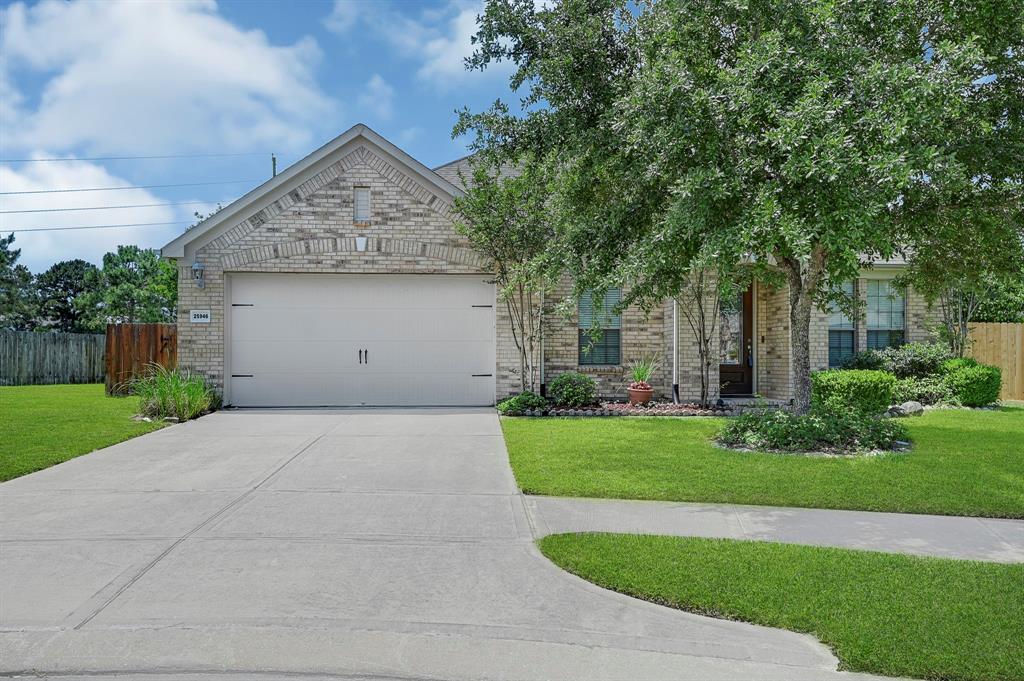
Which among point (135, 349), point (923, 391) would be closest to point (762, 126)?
point (923, 391)

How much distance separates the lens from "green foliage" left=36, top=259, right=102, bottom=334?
39.5 m

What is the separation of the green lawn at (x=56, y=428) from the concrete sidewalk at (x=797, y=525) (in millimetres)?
5765

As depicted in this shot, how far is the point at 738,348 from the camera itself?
15148 millimetres

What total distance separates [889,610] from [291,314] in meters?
11.9

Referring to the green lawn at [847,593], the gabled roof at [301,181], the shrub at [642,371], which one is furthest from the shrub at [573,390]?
the green lawn at [847,593]

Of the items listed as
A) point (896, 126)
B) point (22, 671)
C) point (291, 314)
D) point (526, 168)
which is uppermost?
point (526, 168)

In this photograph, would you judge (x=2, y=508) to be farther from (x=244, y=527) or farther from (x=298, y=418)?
(x=298, y=418)

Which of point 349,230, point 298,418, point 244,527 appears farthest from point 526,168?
point 244,527

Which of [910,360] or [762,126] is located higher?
[762,126]

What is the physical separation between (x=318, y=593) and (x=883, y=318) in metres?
14.7

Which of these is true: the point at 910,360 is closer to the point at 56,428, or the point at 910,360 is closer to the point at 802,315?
the point at 802,315

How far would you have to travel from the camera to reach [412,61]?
549 inches

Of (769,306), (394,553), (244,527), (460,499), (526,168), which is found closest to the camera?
(394,553)

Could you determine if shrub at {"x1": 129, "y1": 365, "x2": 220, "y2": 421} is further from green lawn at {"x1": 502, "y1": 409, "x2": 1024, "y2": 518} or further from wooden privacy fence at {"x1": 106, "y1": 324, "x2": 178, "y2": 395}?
green lawn at {"x1": 502, "y1": 409, "x2": 1024, "y2": 518}
